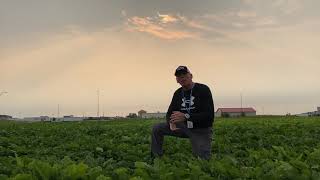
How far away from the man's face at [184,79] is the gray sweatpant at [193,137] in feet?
2.26

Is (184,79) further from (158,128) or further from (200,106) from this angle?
(158,128)

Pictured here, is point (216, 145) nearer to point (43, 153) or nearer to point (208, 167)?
point (43, 153)

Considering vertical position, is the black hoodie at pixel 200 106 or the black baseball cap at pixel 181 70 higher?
the black baseball cap at pixel 181 70

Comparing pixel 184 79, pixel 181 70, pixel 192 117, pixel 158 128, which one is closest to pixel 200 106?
pixel 192 117

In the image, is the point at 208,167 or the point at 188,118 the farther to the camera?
the point at 188,118

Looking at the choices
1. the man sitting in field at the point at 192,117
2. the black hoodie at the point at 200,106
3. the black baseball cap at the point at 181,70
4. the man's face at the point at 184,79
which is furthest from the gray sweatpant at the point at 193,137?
the black baseball cap at the point at 181,70

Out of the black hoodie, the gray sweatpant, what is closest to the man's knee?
the gray sweatpant

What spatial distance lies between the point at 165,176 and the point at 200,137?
4347mm

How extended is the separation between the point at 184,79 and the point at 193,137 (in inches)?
36.8

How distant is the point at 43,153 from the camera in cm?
1218

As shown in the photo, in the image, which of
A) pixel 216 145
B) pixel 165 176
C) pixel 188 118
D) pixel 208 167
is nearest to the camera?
pixel 165 176

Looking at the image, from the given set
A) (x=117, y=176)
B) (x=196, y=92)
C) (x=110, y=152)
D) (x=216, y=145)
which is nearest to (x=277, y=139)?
(x=216, y=145)

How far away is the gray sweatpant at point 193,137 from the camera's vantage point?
8305 millimetres

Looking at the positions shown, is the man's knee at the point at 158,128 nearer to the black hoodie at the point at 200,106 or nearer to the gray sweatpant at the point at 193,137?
the gray sweatpant at the point at 193,137
